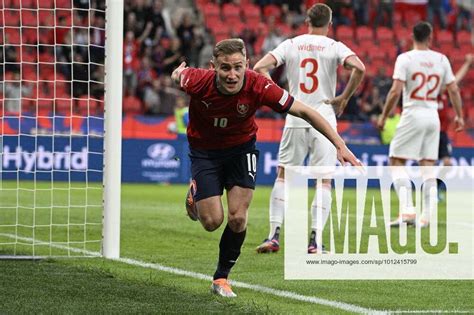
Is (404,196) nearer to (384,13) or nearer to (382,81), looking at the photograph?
(382,81)

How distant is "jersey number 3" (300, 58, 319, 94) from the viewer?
30.7ft

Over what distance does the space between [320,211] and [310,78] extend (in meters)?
1.26

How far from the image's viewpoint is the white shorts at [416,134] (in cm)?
1211

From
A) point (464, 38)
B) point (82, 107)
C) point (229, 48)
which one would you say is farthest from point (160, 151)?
point (229, 48)

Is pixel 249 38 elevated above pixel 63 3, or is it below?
below

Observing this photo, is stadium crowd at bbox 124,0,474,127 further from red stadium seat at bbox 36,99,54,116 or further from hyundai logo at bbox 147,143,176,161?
red stadium seat at bbox 36,99,54,116

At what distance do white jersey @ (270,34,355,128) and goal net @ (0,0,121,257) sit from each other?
184 centimetres

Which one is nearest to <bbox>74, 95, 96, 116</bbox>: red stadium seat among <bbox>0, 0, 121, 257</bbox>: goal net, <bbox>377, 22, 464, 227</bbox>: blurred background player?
<bbox>0, 0, 121, 257</bbox>: goal net

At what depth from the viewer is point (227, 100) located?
6.75m

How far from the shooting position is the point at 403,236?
420 inches

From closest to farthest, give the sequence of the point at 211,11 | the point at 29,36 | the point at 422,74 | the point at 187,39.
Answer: the point at 422,74
the point at 29,36
the point at 187,39
the point at 211,11

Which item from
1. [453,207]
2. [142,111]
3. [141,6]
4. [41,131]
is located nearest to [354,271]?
[453,207]

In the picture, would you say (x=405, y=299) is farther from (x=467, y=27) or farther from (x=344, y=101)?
(x=467, y=27)

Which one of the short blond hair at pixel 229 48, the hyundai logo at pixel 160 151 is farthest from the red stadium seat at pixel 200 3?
the short blond hair at pixel 229 48
